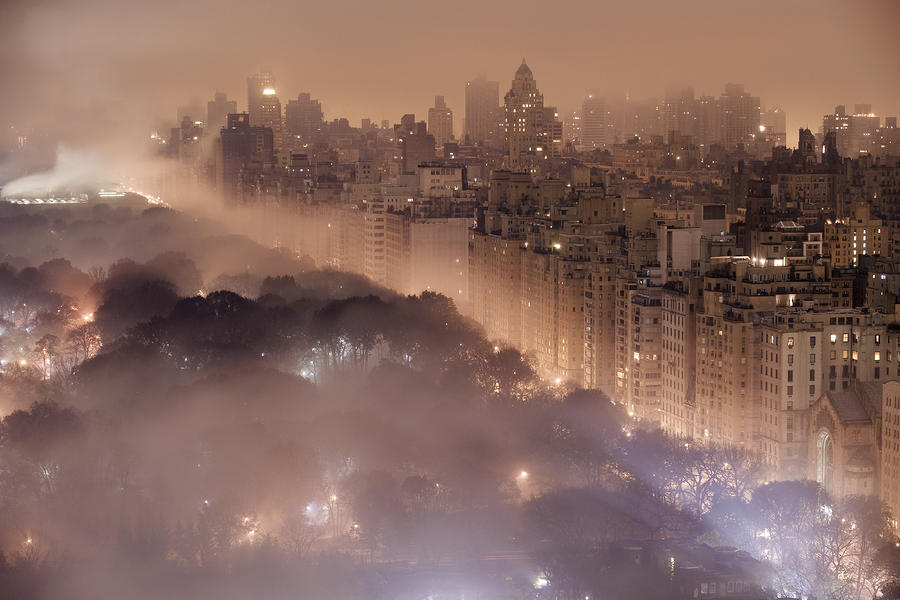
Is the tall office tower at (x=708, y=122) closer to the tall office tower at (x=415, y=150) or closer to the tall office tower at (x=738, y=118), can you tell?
the tall office tower at (x=738, y=118)

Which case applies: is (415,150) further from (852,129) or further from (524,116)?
(852,129)

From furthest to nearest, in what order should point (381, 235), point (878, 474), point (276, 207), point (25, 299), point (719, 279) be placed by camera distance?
point (276, 207) < point (381, 235) < point (25, 299) < point (719, 279) < point (878, 474)

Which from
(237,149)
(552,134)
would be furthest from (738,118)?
(237,149)

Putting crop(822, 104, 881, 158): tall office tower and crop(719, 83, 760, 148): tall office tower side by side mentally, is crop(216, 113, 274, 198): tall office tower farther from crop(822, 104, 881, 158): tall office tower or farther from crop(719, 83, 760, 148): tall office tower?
crop(822, 104, 881, 158): tall office tower

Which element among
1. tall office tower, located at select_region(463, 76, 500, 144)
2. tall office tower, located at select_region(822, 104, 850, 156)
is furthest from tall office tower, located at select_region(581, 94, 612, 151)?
tall office tower, located at select_region(822, 104, 850, 156)

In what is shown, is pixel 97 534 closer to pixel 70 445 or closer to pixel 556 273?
pixel 70 445

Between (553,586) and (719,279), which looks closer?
(553,586)

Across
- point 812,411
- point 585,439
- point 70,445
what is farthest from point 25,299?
point 812,411

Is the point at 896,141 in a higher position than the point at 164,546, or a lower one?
higher
